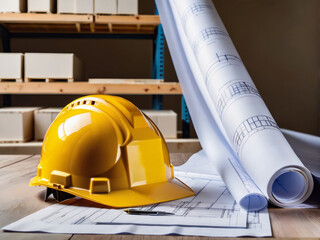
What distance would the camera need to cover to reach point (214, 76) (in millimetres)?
1332

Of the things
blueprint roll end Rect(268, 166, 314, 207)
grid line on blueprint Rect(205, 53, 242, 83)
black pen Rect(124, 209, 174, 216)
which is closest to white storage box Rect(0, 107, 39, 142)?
grid line on blueprint Rect(205, 53, 242, 83)

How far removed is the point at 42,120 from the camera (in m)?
2.22

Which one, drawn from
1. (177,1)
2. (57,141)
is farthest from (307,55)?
(57,141)

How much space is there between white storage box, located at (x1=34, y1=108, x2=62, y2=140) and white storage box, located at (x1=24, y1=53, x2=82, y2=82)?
0.21 m

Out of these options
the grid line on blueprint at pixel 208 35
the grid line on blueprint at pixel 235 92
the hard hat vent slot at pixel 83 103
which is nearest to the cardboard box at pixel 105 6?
the grid line on blueprint at pixel 208 35

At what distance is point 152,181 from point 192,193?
0.40 ft

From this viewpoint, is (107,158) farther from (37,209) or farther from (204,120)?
(204,120)

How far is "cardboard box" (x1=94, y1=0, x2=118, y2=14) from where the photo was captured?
2.30 meters

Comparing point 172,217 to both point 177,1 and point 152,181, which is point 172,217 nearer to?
point 152,181

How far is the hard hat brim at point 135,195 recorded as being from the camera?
85 centimetres

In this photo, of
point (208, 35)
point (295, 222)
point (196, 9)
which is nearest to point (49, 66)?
point (196, 9)

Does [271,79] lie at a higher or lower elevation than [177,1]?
lower

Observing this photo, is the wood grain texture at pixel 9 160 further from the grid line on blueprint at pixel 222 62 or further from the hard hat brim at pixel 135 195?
the grid line on blueprint at pixel 222 62

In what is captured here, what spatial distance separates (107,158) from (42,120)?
4.86 feet
